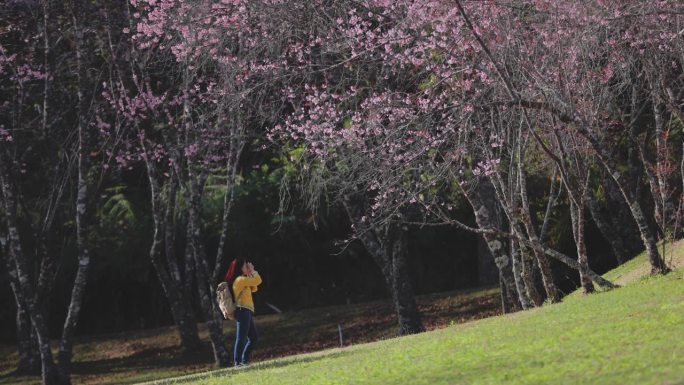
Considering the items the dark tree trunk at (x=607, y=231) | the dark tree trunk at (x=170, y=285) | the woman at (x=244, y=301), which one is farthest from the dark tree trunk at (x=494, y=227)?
the dark tree trunk at (x=170, y=285)

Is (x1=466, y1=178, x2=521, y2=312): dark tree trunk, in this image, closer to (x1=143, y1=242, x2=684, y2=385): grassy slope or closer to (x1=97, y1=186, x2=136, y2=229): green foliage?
(x1=143, y1=242, x2=684, y2=385): grassy slope

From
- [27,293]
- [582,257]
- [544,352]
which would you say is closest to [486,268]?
[582,257]

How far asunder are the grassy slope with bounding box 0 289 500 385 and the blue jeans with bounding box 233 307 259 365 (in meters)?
6.33

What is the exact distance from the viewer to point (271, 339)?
90.6ft

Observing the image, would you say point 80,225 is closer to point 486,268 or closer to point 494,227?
point 494,227

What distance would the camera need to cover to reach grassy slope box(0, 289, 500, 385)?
2506 cm

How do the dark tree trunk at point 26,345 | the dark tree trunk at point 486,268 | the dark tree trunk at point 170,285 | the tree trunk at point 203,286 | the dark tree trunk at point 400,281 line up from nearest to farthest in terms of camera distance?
the dark tree trunk at point 400,281, the tree trunk at point 203,286, the dark tree trunk at point 170,285, the dark tree trunk at point 26,345, the dark tree trunk at point 486,268

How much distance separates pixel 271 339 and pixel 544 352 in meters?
17.4

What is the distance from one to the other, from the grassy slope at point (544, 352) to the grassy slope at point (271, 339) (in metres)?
Result: 9.01

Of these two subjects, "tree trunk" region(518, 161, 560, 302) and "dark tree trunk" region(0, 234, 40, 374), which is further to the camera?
"dark tree trunk" region(0, 234, 40, 374)

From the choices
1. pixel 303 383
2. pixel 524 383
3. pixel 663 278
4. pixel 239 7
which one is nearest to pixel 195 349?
pixel 239 7

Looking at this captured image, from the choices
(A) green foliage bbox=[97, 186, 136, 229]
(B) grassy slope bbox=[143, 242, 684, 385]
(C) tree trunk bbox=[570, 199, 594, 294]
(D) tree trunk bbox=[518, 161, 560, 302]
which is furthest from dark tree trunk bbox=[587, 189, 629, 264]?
(A) green foliage bbox=[97, 186, 136, 229]

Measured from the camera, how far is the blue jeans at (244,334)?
16.8 meters

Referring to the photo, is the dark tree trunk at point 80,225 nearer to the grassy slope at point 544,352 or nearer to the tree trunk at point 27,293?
the tree trunk at point 27,293
